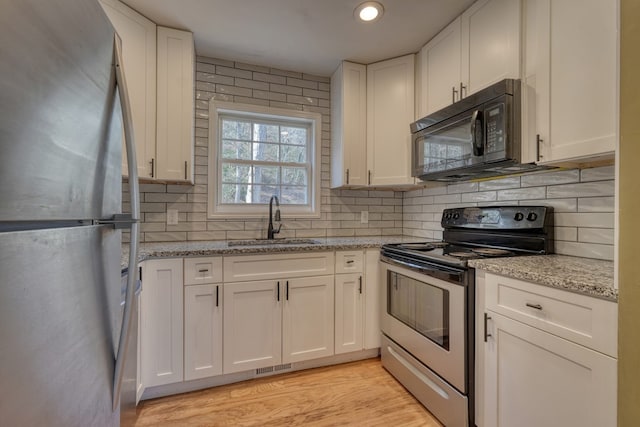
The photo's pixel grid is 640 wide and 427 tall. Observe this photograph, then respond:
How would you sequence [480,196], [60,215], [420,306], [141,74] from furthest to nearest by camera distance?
[480,196]
[141,74]
[420,306]
[60,215]

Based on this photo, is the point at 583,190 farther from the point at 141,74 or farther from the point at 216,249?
the point at 141,74

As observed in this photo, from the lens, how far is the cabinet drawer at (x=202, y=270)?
178 cm

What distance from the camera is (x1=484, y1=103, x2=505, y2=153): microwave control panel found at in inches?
59.5

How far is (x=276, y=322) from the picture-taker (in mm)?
1966

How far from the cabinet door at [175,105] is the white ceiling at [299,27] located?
0.39 feet

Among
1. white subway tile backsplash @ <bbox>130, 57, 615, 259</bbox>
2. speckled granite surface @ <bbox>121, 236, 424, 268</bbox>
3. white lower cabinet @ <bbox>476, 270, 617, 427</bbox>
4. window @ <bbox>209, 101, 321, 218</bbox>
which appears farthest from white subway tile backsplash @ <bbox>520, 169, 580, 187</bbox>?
window @ <bbox>209, 101, 321, 218</bbox>

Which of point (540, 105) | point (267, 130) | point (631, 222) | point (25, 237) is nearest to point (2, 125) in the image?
point (25, 237)

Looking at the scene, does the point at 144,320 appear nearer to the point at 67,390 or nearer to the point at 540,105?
the point at 67,390

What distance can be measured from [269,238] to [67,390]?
192 cm

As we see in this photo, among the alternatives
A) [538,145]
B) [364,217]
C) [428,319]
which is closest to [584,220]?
[538,145]

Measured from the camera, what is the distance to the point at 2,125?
399mm

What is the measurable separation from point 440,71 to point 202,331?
2.33 m

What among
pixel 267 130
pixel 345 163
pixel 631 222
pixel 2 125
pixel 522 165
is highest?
pixel 267 130

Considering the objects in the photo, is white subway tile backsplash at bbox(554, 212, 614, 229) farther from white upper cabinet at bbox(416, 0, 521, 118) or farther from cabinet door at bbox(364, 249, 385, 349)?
cabinet door at bbox(364, 249, 385, 349)
